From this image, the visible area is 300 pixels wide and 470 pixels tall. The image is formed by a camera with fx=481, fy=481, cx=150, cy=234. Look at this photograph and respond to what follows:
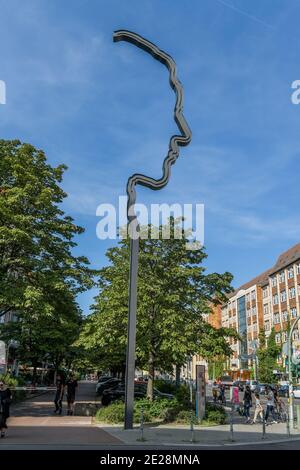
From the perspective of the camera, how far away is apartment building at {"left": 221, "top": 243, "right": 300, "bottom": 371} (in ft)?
236

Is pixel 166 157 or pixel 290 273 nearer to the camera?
pixel 166 157

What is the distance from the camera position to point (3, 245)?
22297mm

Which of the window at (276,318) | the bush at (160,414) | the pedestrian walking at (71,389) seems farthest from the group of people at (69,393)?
the window at (276,318)

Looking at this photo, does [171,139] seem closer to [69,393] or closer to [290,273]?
[69,393]

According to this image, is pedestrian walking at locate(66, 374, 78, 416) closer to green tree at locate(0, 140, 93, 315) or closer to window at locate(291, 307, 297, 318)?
green tree at locate(0, 140, 93, 315)

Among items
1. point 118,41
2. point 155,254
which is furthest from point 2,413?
point 118,41

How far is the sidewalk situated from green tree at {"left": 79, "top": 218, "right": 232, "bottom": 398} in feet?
11.1

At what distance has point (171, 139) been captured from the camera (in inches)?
773

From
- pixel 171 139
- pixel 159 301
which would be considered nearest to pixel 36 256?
→ pixel 159 301

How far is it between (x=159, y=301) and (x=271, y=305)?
213 feet

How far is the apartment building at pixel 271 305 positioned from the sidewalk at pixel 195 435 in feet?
135
